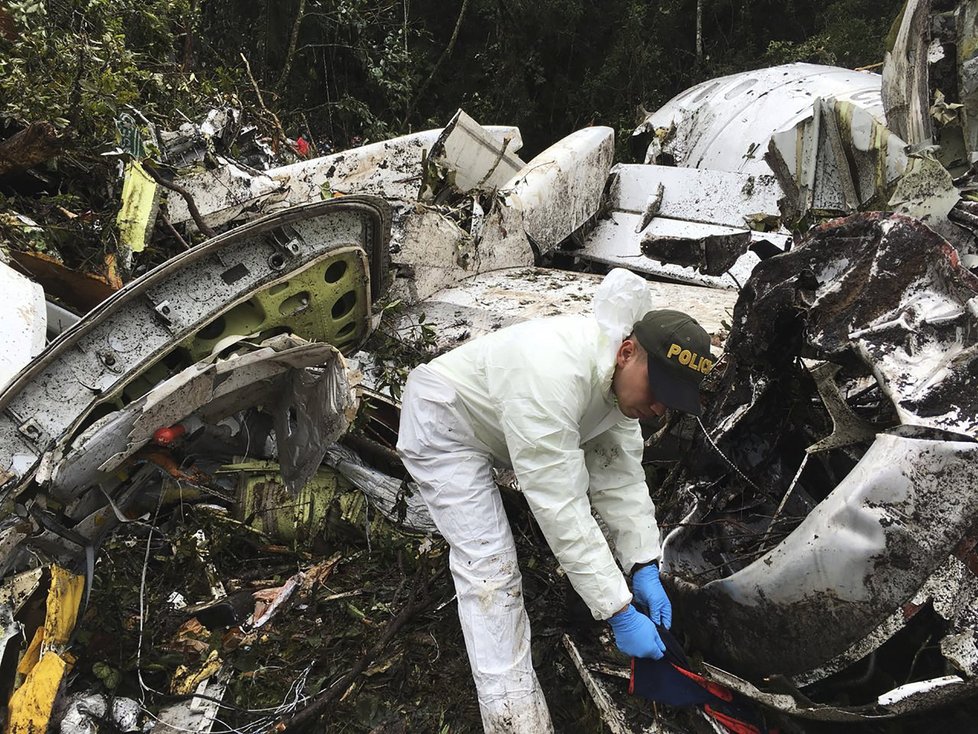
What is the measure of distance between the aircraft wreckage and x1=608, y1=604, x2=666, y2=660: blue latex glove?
5.6 inches

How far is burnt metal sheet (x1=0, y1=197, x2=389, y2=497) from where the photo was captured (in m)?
2.36

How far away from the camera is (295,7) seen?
9.12 meters

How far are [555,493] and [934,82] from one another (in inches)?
120

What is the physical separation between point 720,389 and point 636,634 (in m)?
0.98

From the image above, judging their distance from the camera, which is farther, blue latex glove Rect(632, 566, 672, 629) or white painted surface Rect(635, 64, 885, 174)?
white painted surface Rect(635, 64, 885, 174)

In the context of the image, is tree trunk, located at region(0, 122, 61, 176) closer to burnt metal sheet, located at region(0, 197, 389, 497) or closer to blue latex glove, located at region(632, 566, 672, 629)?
burnt metal sheet, located at region(0, 197, 389, 497)

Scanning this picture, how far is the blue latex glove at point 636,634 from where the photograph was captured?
2230 mm

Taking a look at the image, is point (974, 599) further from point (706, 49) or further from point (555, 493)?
point (706, 49)

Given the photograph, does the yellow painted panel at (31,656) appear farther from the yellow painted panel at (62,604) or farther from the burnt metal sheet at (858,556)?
the burnt metal sheet at (858,556)

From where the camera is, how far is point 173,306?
8.68 feet

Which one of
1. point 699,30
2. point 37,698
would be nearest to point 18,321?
point 37,698

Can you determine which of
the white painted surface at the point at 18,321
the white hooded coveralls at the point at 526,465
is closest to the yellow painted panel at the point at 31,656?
the white painted surface at the point at 18,321

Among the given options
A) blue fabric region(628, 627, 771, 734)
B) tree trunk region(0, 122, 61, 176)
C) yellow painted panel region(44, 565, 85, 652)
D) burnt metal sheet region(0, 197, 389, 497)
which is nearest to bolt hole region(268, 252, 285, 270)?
burnt metal sheet region(0, 197, 389, 497)

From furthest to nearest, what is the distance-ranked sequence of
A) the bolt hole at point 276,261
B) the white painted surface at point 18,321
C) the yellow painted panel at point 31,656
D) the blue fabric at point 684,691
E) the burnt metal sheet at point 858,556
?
1. the bolt hole at point 276,261
2. the white painted surface at point 18,321
3. the yellow painted panel at point 31,656
4. the blue fabric at point 684,691
5. the burnt metal sheet at point 858,556
